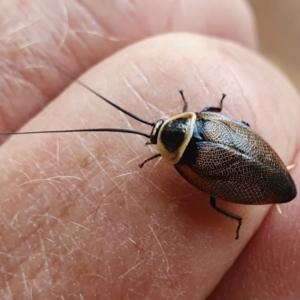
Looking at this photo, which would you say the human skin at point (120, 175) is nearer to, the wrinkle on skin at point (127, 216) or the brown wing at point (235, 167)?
the wrinkle on skin at point (127, 216)

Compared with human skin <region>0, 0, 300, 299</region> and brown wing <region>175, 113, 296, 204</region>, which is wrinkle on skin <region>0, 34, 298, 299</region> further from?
brown wing <region>175, 113, 296, 204</region>

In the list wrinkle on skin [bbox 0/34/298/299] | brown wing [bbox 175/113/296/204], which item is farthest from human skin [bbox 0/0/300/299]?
brown wing [bbox 175/113/296/204]

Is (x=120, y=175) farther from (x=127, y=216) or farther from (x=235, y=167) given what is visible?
(x=235, y=167)

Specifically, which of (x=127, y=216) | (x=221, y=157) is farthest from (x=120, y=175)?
(x=221, y=157)

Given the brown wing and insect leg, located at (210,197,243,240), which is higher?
the brown wing

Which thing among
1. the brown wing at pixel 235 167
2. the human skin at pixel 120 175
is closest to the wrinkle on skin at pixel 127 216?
the human skin at pixel 120 175

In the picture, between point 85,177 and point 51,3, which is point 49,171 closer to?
point 85,177

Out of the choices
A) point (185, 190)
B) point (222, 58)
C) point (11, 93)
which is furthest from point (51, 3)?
point (185, 190)
